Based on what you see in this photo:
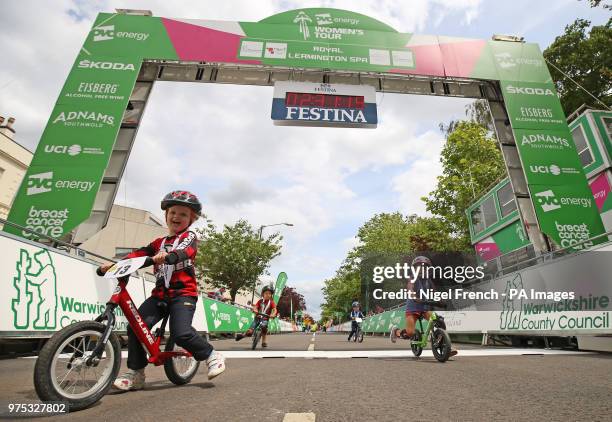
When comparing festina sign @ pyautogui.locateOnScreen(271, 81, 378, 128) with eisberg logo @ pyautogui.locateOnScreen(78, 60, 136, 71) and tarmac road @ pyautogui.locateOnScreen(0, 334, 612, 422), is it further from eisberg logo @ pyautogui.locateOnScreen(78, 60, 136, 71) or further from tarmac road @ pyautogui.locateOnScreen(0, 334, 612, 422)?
tarmac road @ pyautogui.locateOnScreen(0, 334, 612, 422)

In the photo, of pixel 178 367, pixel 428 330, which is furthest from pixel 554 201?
pixel 178 367

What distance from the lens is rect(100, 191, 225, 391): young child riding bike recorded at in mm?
3492

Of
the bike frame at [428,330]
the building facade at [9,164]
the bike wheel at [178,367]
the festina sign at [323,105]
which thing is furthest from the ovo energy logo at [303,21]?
the building facade at [9,164]

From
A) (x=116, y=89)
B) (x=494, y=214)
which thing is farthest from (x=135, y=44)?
(x=494, y=214)

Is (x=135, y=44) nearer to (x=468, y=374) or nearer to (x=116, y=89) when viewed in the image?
(x=116, y=89)

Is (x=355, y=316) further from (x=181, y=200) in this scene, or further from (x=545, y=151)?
(x=181, y=200)

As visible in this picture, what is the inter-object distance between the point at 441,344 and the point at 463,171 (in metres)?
19.7

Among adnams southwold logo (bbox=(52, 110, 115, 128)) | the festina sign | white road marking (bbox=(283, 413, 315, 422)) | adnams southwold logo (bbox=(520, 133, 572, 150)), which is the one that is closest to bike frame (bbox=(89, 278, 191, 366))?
white road marking (bbox=(283, 413, 315, 422))

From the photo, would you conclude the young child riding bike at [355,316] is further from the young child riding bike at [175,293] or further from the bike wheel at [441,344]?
the young child riding bike at [175,293]

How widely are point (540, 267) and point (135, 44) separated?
43.8ft

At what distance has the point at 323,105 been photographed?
12258mm

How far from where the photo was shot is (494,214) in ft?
69.4

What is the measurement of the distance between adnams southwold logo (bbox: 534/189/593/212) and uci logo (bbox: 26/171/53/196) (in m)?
13.6

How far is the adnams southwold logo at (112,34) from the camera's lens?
12471 mm
